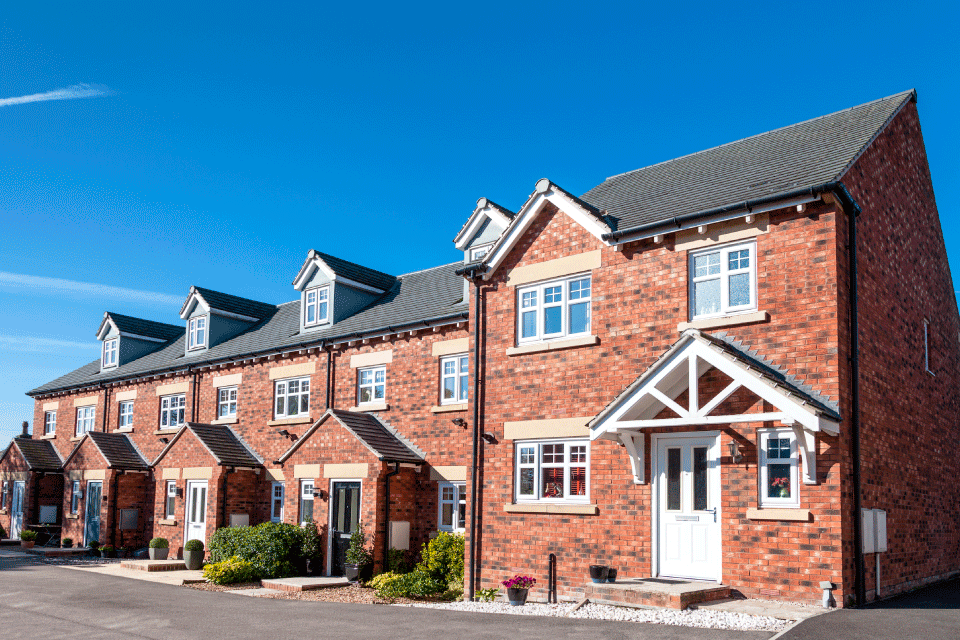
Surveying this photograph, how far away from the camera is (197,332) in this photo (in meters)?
31.3

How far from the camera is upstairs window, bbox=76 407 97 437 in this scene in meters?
34.5

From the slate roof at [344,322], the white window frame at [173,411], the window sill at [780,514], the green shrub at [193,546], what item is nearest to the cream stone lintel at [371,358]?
the slate roof at [344,322]

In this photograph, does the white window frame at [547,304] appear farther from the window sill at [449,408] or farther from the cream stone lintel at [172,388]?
the cream stone lintel at [172,388]

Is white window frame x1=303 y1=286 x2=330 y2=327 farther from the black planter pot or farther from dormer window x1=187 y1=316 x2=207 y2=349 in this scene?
the black planter pot

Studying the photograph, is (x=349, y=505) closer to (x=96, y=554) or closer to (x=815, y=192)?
(x=96, y=554)

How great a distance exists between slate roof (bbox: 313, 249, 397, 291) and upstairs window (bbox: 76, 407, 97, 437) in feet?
46.3

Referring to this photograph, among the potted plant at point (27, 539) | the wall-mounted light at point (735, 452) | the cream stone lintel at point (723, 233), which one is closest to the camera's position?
the wall-mounted light at point (735, 452)

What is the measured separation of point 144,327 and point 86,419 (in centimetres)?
433

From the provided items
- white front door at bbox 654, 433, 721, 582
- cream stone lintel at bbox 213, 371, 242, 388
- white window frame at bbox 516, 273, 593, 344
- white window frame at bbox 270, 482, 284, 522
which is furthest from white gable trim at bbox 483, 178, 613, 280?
cream stone lintel at bbox 213, 371, 242, 388

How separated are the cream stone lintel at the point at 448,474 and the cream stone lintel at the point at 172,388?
40.1 ft

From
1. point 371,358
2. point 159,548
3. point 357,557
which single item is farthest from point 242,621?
point 159,548

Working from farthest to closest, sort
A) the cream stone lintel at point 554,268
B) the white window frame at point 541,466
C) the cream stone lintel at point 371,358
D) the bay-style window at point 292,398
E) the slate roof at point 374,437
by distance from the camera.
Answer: the bay-style window at point 292,398 < the cream stone lintel at point 371,358 < the slate roof at point 374,437 < the cream stone lintel at point 554,268 < the white window frame at point 541,466

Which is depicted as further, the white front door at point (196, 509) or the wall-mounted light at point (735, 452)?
the white front door at point (196, 509)

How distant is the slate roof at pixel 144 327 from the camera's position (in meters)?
35.2
